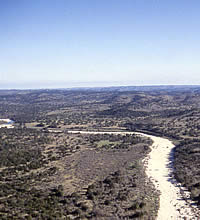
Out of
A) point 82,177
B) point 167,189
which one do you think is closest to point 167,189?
point 167,189

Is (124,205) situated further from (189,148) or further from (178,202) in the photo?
(189,148)

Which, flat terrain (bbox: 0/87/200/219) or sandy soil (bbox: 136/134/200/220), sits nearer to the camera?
sandy soil (bbox: 136/134/200/220)

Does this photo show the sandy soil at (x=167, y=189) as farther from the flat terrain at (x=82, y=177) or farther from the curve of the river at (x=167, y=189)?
the flat terrain at (x=82, y=177)

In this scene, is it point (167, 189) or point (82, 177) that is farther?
point (82, 177)

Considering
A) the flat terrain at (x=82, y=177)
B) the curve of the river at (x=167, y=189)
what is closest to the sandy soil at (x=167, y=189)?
the curve of the river at (x=167, y=189)

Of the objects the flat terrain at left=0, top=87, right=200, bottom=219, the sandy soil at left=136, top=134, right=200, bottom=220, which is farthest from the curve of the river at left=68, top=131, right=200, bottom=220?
the flat terrain at left=0, top=87, right=200, bottom=219

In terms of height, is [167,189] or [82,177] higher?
[167,189]

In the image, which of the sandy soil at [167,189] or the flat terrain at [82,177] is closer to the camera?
the sandy soil at [167,189]

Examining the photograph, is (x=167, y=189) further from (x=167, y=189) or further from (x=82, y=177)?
(x=82, y=177)

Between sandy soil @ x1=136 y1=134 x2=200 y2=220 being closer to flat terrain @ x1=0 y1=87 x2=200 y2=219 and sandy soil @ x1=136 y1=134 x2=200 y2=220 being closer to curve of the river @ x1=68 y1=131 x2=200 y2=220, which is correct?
curve of the river @ x1=68 y1=131 x2=200 y2=220
